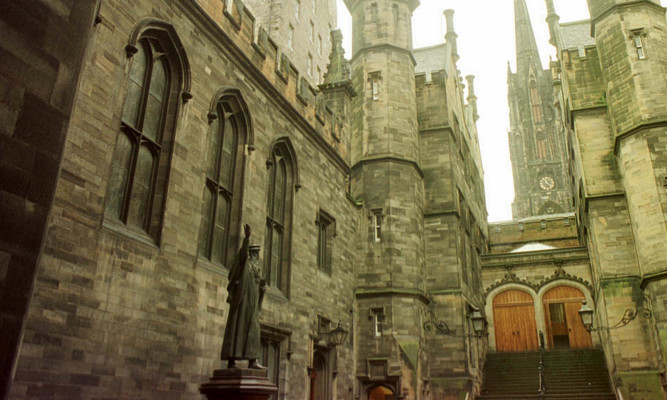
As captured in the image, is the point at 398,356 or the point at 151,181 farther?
the point at 398,356

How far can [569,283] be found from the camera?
2689cm

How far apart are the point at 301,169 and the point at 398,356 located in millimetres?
6811

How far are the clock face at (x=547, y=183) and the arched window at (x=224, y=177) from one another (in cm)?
5457

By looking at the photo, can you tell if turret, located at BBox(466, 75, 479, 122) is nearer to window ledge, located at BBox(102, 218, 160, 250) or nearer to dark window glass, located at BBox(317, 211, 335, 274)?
dark window glass, located at BBox(317, 211, 335, 274)

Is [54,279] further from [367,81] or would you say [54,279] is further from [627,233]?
[627,233]

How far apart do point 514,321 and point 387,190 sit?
12.7m

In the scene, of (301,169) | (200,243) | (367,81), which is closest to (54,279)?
(200,243)

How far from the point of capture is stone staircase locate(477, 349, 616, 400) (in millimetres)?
19859

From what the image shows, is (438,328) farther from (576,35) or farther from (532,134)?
(532,134)

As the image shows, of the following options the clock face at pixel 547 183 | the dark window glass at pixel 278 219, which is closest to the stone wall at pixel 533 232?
the dark window glass at pixel 278 219

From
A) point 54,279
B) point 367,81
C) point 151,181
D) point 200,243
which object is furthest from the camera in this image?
point 367,81

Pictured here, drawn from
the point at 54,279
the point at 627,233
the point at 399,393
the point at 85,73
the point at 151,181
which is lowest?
the point at 399,393

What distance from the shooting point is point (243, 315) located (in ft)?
26.8

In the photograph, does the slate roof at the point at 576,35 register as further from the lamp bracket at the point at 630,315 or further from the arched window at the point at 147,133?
the arched window at the point at 147,133
